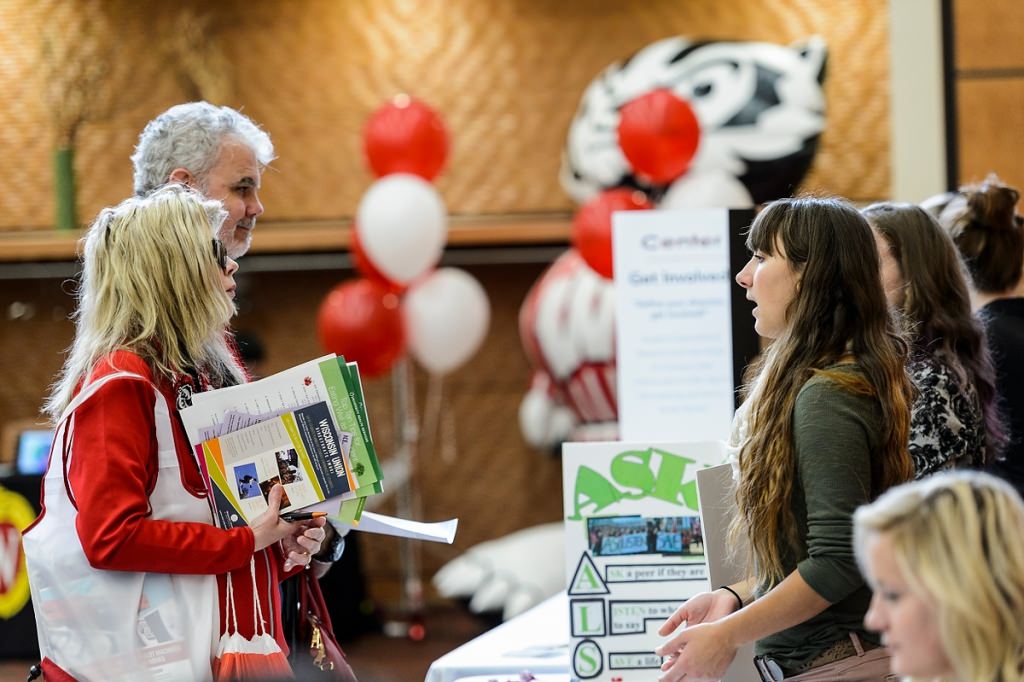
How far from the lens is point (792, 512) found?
1.68 metres

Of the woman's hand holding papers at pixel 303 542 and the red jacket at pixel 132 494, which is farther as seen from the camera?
the woman's hand holding papers at pixel 303 542

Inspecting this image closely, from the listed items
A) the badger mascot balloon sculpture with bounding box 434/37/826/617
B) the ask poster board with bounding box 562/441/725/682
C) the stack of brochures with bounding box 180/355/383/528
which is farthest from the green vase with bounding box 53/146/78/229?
the stack of brochures with bounding box 180/355/383/528

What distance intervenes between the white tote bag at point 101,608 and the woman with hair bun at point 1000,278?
1.74 m

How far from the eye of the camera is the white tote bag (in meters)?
1.67

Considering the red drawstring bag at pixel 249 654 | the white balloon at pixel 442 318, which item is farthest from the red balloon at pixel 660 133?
the red drawstring bag at pixel 249 654

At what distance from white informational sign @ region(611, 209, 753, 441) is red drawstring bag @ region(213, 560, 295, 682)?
1294 mm

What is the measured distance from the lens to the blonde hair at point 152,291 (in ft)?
5.82

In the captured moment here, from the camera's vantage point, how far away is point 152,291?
1776 millimetres

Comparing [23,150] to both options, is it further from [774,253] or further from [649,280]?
[774,253]

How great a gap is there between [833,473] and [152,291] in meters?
0.97

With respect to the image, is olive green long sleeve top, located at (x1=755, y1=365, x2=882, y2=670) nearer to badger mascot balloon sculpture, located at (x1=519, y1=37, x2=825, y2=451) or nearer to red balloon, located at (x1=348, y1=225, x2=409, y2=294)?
badger mascot balloon sculpture, located at (x1=519, y1=37, x2=825, y2=451)

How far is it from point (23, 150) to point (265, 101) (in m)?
1.33

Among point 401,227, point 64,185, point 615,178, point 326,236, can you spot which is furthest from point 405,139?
point 64,185

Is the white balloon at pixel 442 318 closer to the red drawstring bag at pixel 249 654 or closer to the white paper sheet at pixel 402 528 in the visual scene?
the white paper sheet at pixel 402 528
